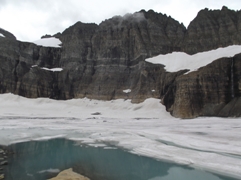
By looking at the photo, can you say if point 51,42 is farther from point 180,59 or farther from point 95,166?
point 95,166

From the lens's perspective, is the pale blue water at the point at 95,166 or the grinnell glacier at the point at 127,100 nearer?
the pale blue water at the point at 95,166

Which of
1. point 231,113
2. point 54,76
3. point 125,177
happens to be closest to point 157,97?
point 231,113

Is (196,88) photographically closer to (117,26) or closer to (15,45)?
(117,26)

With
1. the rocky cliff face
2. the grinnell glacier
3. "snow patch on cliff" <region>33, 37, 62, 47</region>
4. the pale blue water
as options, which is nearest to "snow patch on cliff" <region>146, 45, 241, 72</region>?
the grinnell glacier

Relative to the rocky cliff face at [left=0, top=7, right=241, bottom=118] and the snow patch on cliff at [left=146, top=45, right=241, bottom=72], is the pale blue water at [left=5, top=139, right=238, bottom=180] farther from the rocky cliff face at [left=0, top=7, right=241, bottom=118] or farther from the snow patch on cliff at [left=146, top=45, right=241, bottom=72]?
the snow patch on cliff at [left=146, top=45, right=241, bottom=72]

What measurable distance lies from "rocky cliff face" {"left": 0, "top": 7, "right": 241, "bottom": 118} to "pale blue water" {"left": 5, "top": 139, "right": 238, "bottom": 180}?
1715 inches

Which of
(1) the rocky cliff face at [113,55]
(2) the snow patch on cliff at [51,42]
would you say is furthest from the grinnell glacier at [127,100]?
(2) the snow patch on cliff at [51,42]

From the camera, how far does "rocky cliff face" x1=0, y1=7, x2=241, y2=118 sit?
7094 cm

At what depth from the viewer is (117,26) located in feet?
290

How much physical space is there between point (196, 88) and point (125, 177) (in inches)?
1536

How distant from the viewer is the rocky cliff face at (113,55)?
233 feet

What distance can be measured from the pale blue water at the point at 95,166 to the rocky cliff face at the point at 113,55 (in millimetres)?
43557

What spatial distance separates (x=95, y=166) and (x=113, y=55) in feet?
233

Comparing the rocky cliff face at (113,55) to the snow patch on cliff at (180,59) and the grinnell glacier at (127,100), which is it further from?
the snow patch on cliff at (180,59)
